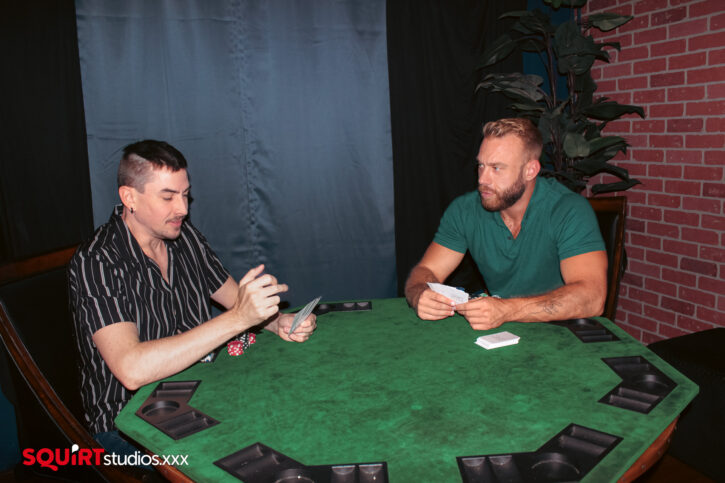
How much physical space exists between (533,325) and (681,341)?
131 centimetres

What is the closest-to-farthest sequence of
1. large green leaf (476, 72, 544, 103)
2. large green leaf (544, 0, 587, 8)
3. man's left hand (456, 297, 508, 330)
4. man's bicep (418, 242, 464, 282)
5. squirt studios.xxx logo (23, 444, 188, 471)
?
squirt studios.xxx logo (23, 444, 188, 471) → man's left hand (456, 297, 508, 330) → man's bicep (418, 242, 464, 282) → large green leaf (544, 0, 587, 8) → large green leaf (476, 72, 544, 103)

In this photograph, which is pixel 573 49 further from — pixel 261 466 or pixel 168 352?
pixel 261 466

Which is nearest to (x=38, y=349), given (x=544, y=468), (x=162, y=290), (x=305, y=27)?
(x=162, y=290)

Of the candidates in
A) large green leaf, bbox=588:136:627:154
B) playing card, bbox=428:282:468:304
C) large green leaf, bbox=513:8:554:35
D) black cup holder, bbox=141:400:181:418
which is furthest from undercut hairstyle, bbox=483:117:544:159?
black cup holder, bbox=141:400:181:418

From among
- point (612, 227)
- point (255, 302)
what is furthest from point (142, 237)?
point (612, 227)

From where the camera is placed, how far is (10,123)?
8.91 ft

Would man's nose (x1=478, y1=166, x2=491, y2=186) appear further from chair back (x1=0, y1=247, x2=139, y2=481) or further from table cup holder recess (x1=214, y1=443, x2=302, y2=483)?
chair back (x1=0, y1=247, x2=139, y2=481)

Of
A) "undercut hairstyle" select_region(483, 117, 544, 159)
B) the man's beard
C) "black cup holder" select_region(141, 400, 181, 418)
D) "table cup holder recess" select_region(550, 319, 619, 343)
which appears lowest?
"black cup holder" select_region(141, 400, 181, 418)

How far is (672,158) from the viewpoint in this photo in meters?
3.30

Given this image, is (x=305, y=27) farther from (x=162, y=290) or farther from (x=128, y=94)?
(x=162, y=290)

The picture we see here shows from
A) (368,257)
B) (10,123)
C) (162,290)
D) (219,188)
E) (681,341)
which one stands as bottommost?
(681,341)

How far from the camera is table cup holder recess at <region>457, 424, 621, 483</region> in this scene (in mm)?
1086

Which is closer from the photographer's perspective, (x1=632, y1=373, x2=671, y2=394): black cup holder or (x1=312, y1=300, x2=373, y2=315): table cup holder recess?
(x1=632, y1=373, x2=671, y2=394): black cup holder

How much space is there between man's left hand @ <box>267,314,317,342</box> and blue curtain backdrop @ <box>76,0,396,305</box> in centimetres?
162
